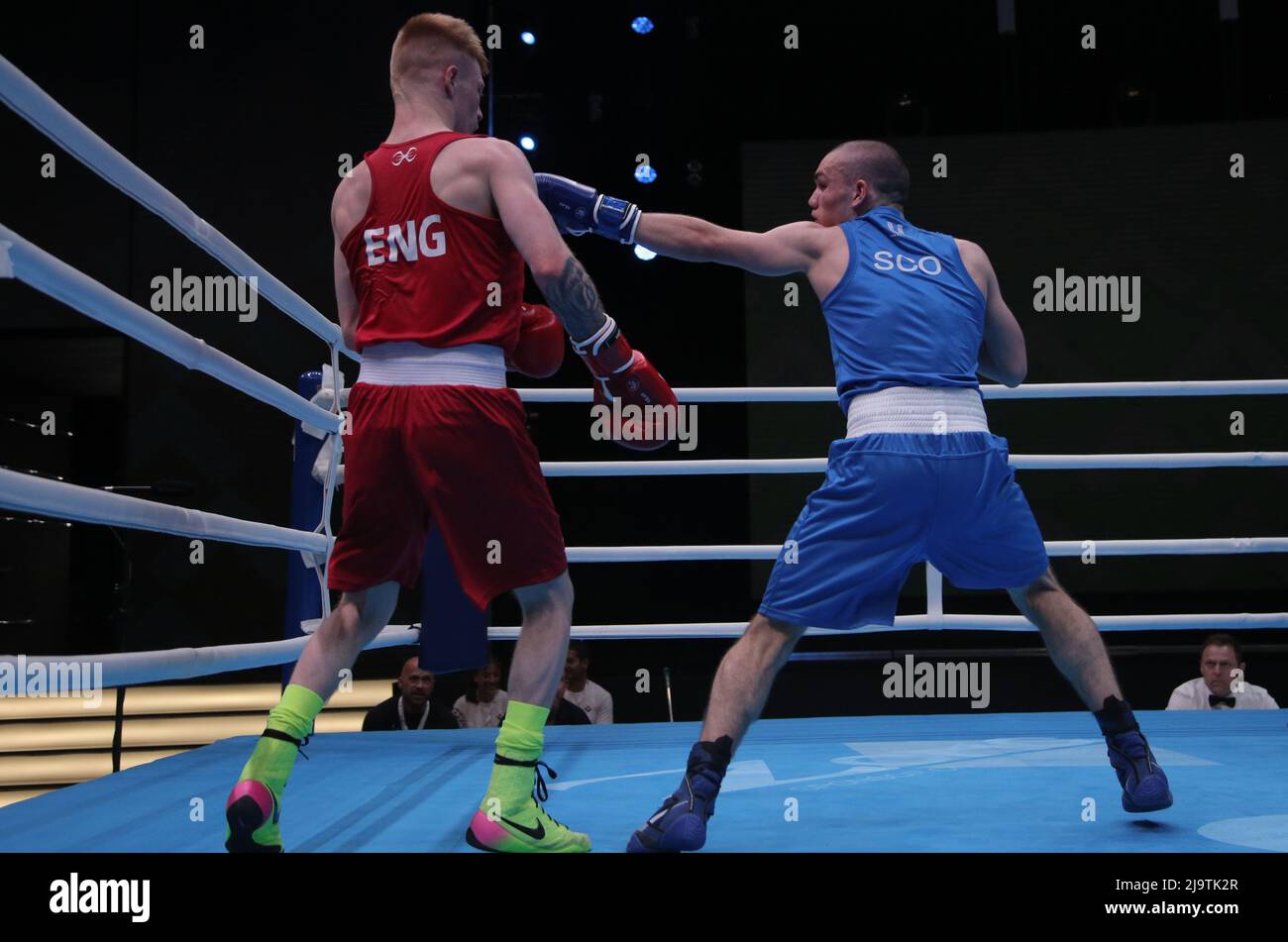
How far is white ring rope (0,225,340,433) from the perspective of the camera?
162 cm

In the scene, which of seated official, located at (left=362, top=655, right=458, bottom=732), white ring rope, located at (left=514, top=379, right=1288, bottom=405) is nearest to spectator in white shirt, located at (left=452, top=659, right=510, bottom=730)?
seated official, located at (left=362, top=655, right=458, bottom=732)

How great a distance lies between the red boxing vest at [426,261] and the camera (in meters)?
1.78

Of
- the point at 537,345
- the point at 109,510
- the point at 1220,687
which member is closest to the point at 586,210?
the point at 537,345

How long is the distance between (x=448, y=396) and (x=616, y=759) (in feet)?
4.21

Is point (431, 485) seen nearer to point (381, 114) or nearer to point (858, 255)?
point (858, 255)

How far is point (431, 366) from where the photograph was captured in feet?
5.87

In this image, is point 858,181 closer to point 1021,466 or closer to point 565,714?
point 1021,466

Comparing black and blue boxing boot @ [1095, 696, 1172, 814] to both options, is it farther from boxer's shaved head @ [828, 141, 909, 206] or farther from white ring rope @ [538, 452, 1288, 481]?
white ring rope @ [538, 452, 1288, 481]

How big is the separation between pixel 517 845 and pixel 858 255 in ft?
3.75

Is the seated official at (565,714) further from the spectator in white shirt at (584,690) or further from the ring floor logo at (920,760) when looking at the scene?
the ring floor logo at (920,760)

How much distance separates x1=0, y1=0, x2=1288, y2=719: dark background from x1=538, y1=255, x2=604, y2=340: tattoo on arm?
15.4 ft

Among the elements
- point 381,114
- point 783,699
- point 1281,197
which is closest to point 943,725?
point 783,699

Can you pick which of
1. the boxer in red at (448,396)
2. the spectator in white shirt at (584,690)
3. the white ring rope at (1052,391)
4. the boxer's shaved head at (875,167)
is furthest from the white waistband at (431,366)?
the spectator in white shirt at (584,690)

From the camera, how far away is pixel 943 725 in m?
3.24
